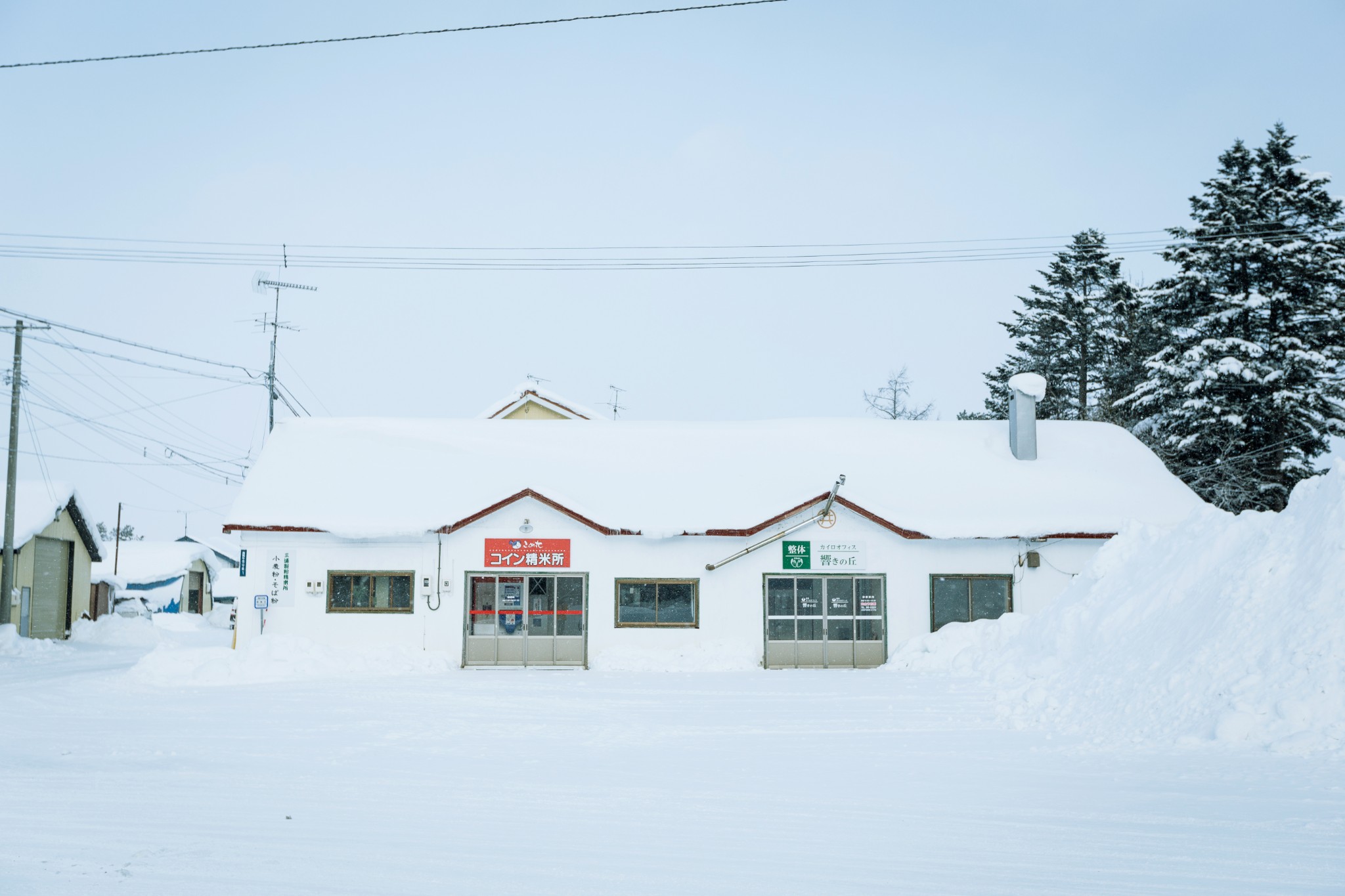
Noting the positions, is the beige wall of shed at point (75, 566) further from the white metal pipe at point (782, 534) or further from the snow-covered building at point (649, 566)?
the white metal pipe at point (782, 534)

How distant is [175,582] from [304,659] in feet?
159

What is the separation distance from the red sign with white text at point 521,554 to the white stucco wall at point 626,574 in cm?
14

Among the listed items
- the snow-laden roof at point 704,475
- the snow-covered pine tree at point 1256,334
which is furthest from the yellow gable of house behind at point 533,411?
the snow-covered pine tree at point 1256,334

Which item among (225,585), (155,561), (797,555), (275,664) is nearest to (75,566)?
(275,664)

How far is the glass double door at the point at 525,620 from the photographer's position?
21.2 m

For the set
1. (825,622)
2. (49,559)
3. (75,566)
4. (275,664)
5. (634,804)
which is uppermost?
(49,559)

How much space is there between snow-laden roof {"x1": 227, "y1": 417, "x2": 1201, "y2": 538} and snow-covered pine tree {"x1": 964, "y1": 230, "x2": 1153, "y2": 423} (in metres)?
Answer: 15.4

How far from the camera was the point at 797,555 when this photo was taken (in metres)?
21.5

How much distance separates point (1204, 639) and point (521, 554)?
13.0 m

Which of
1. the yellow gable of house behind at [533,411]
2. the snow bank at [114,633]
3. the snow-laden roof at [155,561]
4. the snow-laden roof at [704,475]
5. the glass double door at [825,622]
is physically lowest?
the snow bank at [114,633]

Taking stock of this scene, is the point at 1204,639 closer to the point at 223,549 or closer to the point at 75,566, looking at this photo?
the point at 75,566

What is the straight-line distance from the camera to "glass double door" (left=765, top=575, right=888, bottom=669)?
2133 cm

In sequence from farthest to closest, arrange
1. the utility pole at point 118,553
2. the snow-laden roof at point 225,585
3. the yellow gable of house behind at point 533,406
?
the snow-laden roof at point 225,585
the utility pole at point 118,553
the yellow gable of house behind at point 533,406

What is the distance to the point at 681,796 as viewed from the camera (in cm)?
858
